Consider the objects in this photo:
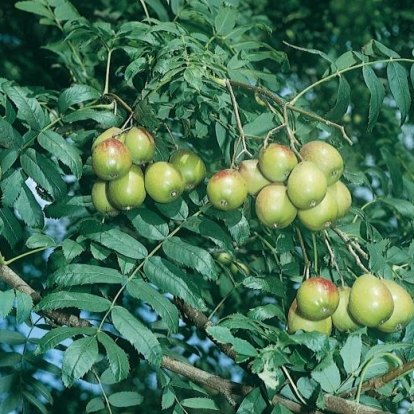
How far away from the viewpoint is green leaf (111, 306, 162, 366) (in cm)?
192

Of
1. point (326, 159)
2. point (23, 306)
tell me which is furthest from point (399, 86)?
point (23, 306)

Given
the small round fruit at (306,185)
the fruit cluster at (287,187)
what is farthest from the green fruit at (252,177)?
the small round fruit at (306,185)

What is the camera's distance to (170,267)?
214 centimetres

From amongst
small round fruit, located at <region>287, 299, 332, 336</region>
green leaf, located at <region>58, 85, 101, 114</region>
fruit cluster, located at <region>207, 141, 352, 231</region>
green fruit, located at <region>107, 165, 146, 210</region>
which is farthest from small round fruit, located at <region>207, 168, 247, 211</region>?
green leaf, located at <region>58, 85, 101, 114</region>

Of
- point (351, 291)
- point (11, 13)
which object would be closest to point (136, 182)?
point (351, 291)

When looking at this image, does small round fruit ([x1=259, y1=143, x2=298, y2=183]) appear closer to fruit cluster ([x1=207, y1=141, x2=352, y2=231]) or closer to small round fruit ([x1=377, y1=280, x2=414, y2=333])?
fruit cluster ([x1=207, y1=141, x2=352, y2=231])

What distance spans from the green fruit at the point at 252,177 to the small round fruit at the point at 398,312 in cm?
45

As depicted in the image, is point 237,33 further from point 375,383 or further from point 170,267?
point 375,383

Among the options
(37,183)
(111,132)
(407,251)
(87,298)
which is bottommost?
(407,251)

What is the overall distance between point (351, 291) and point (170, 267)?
1.70 ft

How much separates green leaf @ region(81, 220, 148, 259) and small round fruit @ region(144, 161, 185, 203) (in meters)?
0.16

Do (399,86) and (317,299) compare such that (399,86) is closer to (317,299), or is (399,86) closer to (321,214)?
(321,214)

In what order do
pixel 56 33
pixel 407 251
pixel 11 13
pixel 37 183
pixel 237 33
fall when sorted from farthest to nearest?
1. pixel 11 13
2. pixel 56 33
3. pixel 237 33
4. pixel 407 251
5. pixel 37 183

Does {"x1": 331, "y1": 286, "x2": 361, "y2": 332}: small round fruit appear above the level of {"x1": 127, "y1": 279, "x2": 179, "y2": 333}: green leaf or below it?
below
